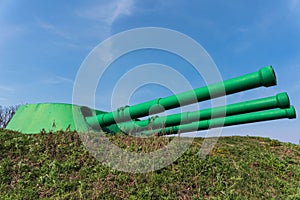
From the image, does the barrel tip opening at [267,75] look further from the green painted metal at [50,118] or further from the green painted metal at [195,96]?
the green painted metal at [50,118]

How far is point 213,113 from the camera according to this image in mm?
8031

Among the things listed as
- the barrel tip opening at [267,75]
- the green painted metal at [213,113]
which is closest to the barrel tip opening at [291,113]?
the green painted metal at [213,113]

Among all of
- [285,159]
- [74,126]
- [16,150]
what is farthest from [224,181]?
[74,126]

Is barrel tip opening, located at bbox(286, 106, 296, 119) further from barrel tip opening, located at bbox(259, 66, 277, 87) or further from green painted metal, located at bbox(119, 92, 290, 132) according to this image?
barrel tip opening, located at bbox(259, 66, 277, 87)

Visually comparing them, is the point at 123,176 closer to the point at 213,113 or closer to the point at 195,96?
the point at 195,96

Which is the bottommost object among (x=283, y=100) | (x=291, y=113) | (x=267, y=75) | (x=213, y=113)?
(x=267, y=75)

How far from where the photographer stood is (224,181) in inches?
198

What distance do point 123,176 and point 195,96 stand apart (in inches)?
75.4

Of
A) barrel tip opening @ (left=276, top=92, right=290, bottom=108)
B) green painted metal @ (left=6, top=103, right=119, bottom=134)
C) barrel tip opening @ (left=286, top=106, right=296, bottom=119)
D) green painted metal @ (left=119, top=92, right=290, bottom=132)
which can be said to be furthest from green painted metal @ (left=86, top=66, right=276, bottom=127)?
barrel tip opening @ (left=286, top=106, right=296, bottom=119)

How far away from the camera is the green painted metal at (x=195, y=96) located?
4.94m

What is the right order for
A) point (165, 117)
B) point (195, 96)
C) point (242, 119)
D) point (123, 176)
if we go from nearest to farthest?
point (123, 176)
point (195, 96)
point (165, 117)
point (242, 119)

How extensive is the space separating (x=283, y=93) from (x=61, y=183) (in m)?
4.48

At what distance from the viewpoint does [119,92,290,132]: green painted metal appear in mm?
6473

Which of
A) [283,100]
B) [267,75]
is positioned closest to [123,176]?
[267,75]
